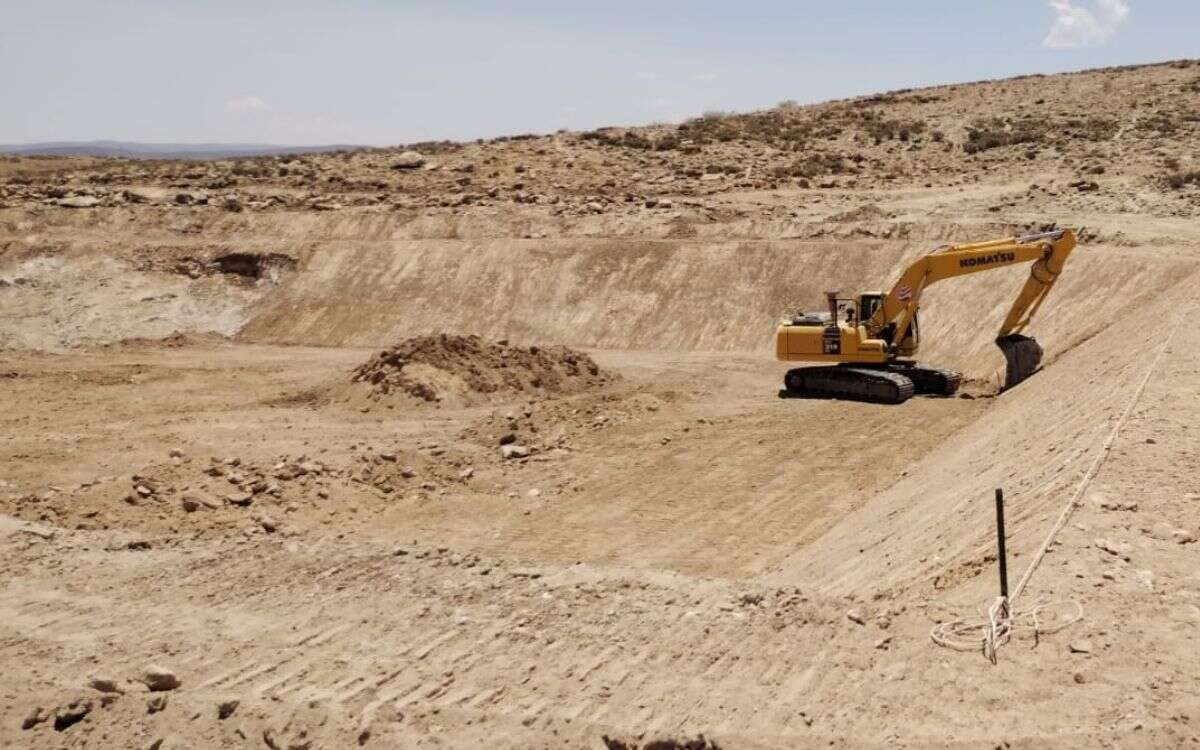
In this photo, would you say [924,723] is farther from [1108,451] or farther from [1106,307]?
[1106,307]

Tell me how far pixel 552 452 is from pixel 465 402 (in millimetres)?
3759

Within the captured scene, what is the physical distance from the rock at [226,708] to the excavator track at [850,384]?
14.0 meters

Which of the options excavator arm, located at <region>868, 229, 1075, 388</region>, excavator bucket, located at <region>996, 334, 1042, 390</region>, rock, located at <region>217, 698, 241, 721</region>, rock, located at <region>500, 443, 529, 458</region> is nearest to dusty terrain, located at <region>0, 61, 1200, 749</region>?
rock, located at <region>217, 698, 241, 721</region>

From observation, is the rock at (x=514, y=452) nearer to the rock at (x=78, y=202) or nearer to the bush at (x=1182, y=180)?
the bush at (x=1182, y=180)

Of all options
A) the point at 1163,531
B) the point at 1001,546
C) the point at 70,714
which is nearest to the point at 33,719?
the point at 70,714

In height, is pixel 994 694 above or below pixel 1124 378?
below

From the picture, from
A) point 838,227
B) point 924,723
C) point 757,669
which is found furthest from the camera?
point 838,227

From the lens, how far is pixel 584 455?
715 inches

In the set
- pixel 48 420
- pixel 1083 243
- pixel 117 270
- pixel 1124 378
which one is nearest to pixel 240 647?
pixel 1124 378

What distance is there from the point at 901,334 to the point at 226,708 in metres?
15.1

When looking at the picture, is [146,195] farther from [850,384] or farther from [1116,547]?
[1116,547]

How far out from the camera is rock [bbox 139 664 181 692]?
9.17 meters

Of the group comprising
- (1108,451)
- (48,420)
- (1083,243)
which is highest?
(1083,243)

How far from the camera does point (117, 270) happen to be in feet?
106
